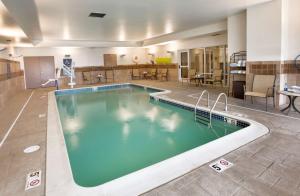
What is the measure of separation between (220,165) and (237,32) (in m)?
5.44

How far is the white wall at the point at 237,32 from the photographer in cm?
638

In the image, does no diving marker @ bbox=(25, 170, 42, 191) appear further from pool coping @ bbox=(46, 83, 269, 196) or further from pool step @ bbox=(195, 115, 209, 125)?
pool step @ bbox=(195, 115, 209, 125)

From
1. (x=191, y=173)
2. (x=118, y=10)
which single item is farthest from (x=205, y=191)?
(x=118, y=10)

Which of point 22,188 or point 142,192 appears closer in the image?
point 142,192

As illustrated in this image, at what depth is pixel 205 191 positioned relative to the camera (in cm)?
194

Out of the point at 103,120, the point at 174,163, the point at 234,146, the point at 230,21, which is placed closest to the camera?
the point at 174,163

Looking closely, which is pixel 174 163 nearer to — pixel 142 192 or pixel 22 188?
pixel 142 192

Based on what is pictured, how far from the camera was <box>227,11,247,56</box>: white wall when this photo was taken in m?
6.38

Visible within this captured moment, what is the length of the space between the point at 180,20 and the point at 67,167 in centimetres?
619

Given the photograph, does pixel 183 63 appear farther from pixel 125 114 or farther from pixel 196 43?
pixel 125 114

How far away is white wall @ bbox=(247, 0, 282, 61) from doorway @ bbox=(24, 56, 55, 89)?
414 inches

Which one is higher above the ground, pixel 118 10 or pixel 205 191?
pixel 118 10

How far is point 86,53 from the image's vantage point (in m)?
13.0

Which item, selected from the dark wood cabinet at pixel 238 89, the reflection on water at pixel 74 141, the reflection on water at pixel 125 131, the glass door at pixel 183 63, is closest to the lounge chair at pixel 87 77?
the glass door at pixel 183 63
